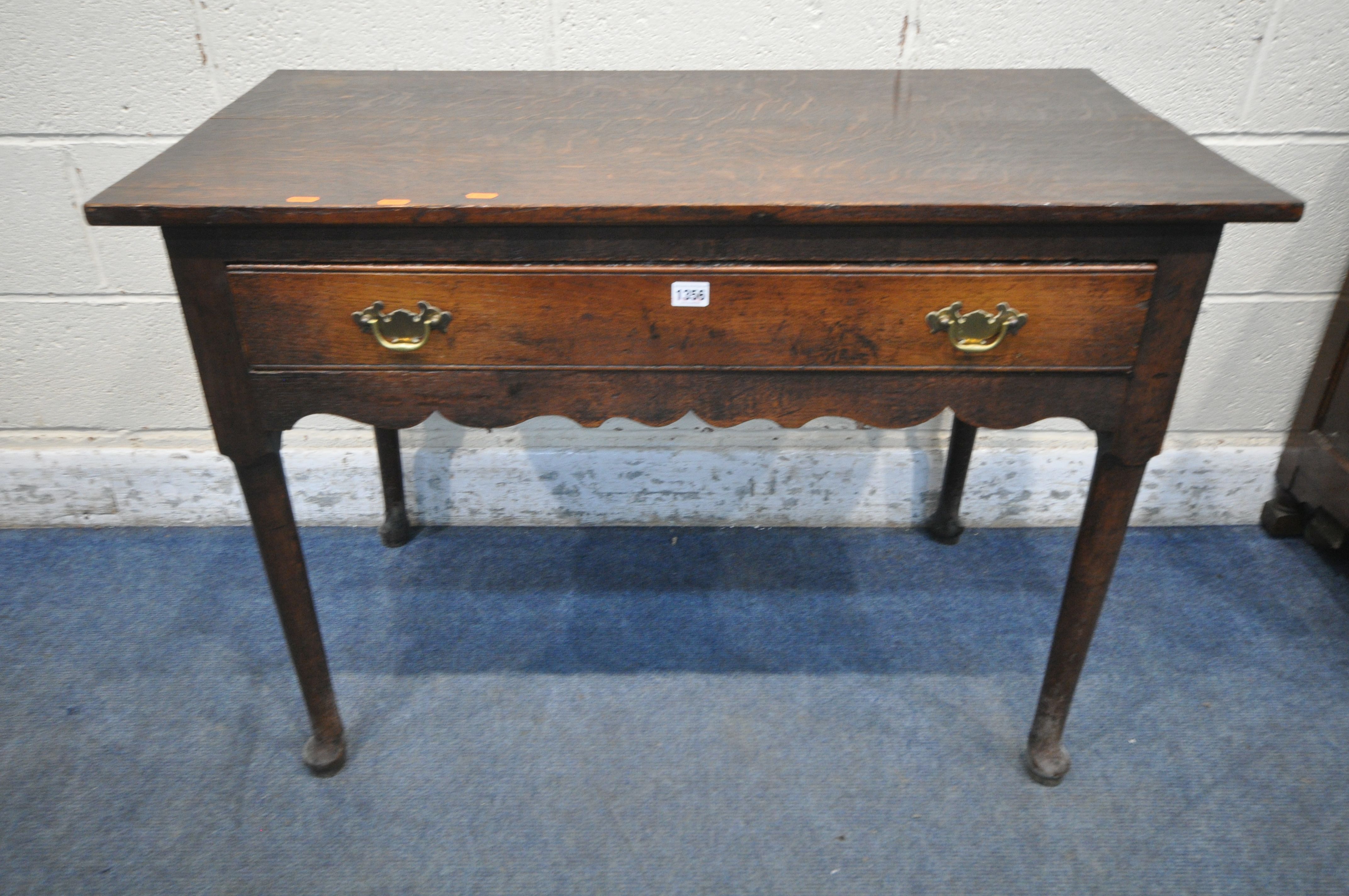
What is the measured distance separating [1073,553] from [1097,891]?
1.52 ft

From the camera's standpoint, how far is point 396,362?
3.71 ft

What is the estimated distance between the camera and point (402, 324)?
3.64 ft

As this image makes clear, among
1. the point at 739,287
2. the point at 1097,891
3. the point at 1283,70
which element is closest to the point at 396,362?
the point at 739,287

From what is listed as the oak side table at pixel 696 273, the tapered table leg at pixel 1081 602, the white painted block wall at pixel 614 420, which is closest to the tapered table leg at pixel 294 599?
the oak side table at pixel 696 273

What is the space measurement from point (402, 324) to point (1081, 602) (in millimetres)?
964

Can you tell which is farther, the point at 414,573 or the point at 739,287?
the point at 414,573

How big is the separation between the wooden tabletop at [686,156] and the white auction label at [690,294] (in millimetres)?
87

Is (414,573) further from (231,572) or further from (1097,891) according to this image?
(1097,891)

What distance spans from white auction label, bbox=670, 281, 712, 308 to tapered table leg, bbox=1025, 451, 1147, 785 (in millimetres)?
543

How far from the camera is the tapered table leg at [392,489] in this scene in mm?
1847

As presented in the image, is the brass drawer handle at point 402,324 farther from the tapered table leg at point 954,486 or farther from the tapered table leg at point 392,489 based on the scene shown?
the tapered table leg at point 954,486

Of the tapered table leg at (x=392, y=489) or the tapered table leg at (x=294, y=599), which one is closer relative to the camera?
the tapered table leg at (x=294, y=599)

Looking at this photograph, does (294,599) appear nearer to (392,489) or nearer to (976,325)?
(392,489)

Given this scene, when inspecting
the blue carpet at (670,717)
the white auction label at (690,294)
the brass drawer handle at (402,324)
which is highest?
the white auction label at (690,294)
